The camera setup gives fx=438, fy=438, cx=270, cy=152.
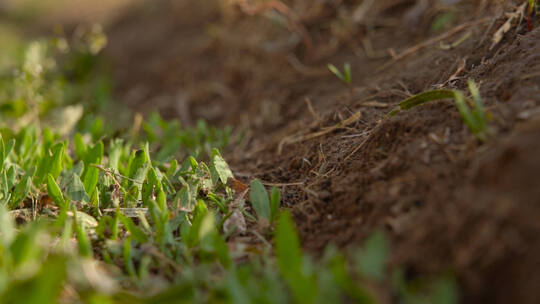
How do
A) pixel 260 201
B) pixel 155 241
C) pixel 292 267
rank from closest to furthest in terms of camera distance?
1. pixel 292 267
2. pixel 155 241
3. pixel 260 201

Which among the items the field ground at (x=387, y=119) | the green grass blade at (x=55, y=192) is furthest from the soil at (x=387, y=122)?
the green grass blade at (x=55, y=192)

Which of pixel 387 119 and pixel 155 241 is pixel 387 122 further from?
pixel 155 241

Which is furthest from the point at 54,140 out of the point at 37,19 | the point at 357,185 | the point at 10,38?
the point at 37,19

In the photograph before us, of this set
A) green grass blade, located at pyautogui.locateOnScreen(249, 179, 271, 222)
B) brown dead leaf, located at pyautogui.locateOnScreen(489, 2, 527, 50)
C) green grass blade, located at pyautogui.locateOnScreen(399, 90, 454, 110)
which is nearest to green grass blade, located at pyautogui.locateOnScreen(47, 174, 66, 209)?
green grass blade, located at pyautogui.locateOnScreen(249, 179, 271, 222)

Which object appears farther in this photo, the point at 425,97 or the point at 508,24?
the point at 508,24

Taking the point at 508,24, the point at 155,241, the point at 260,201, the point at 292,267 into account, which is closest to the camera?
the point at 292,267

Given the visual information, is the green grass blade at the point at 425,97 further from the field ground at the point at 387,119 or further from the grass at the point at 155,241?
the grass at the point at 155,241

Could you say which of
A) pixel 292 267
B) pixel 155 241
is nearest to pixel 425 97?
pixel 292 267
